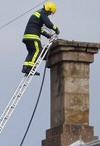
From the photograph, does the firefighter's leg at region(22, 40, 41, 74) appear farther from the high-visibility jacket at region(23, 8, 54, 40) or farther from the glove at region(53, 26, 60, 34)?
the glove at region(53, 26, 60, 34)

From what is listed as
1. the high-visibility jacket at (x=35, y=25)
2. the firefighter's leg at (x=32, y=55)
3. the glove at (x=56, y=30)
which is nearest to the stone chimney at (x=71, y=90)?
the glove at (x=56, y=30)

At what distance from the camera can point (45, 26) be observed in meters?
22.0

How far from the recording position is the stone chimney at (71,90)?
2172cm

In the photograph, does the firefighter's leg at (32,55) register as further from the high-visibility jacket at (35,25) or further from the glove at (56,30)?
the glove at (56,30)

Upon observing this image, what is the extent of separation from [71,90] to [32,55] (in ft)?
4.34

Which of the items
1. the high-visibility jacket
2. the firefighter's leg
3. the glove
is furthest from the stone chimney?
the high-visibility jacket

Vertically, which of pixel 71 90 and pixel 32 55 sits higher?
pixel 32 55

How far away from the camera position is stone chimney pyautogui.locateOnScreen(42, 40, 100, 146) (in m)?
21.7

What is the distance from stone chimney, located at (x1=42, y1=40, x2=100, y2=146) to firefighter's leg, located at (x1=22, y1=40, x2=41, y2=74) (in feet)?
1.48

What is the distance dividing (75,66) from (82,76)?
31 cm

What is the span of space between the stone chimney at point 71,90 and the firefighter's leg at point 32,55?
0.45 metres

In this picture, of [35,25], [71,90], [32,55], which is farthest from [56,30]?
[71,90]

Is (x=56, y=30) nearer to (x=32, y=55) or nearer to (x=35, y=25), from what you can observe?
(x=35, y=25)

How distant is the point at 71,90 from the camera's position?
22.1 m
